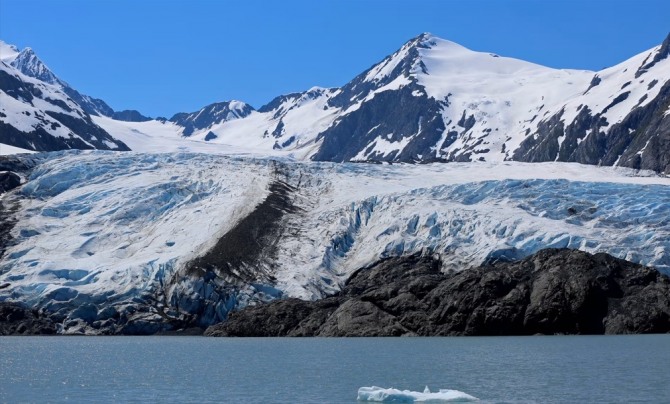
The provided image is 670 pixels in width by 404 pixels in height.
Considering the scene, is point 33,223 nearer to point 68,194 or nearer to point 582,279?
point 68,194

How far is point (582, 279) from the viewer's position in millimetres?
76125

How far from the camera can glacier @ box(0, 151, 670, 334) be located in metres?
88.8

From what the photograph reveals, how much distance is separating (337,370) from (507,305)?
32.2 meters

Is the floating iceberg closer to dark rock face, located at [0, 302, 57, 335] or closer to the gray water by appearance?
the gray water

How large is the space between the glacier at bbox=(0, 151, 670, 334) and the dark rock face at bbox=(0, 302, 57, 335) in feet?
3.26

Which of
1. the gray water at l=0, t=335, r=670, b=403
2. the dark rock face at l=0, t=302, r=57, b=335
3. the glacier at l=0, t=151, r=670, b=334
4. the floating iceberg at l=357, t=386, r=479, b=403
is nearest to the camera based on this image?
the floating iceberg at l=357, t=386, r=479, b=403

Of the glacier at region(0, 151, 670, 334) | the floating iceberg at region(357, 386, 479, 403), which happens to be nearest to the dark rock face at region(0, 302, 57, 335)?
the glacier at region(0, 151, 670, 334)

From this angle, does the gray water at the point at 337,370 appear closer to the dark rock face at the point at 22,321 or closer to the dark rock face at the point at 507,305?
the dark rock face at the point at 507,305

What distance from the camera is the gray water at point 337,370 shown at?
3794cm

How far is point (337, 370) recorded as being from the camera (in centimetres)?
4762

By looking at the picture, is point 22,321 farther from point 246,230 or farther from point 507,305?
point 507,305

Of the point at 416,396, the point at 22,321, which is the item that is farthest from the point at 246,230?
the point at 416,396

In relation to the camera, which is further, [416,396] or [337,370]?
[337,370]

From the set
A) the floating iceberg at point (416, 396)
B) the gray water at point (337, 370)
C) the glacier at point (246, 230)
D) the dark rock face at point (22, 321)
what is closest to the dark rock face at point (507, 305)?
the gray water at point (337, 370)
